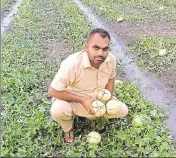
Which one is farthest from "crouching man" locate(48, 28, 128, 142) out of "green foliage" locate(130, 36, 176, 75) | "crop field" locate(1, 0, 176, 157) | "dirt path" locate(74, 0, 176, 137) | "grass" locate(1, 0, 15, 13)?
"grass" locate(1, 0, 15, 13)

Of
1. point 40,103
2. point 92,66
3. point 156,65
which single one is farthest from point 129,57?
A: point 92,66

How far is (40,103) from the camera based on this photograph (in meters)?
5.41

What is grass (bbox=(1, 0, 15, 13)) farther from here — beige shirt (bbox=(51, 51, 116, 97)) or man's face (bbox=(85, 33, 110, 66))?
man's face (bbox=(85, 33, 110, 66))

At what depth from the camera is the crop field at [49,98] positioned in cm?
423

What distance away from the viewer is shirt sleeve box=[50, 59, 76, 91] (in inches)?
157

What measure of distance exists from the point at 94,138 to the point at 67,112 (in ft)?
1.41

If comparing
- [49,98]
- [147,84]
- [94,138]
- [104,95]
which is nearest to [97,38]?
[104,95]

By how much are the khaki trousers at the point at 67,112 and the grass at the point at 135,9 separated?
774cm

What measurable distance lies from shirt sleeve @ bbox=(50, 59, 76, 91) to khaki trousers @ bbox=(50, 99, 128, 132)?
221 mm

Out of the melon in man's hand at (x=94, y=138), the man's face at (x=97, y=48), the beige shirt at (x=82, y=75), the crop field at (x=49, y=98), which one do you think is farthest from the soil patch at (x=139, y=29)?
the man's face at (x=97, y=48)

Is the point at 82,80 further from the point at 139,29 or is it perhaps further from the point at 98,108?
the point at 139,29

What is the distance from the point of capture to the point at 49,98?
5637 mm

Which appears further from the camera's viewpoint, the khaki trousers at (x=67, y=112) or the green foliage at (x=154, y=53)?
the green foliage at (x=154, y=53)

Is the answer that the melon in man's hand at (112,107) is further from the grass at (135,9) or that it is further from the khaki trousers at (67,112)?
the grass at (135,9)
